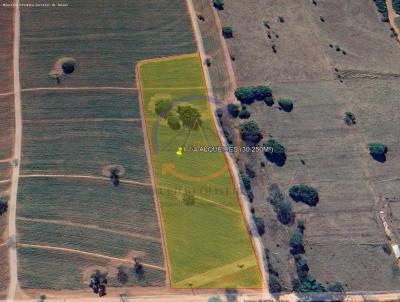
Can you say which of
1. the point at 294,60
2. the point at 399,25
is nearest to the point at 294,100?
the point at 294,60

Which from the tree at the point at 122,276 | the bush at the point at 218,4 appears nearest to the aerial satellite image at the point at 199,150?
the tree at the point at 122,276

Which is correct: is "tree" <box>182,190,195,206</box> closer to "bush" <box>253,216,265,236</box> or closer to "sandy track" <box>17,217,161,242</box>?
"sandy track" <box>17,217,161,242</box>

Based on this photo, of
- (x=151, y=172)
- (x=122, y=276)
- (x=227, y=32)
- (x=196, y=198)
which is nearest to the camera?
(x=122, y=276)

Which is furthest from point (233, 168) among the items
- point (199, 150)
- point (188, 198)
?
point (188, 198)

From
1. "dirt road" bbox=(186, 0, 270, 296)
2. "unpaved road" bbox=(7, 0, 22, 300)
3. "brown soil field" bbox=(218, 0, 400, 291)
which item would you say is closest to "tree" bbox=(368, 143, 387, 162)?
"brown soil field" bbox=(218, 0, 400, 291)

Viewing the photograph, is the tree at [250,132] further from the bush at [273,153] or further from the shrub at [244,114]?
the bush at [273,153]

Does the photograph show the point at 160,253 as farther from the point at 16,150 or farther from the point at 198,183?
the point at 16,150

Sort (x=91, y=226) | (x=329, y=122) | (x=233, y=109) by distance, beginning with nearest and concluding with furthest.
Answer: (x=91, y=226) → (x=233, y=109) → (x=329, y=122)

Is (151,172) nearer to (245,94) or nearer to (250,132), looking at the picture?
(250,132)
